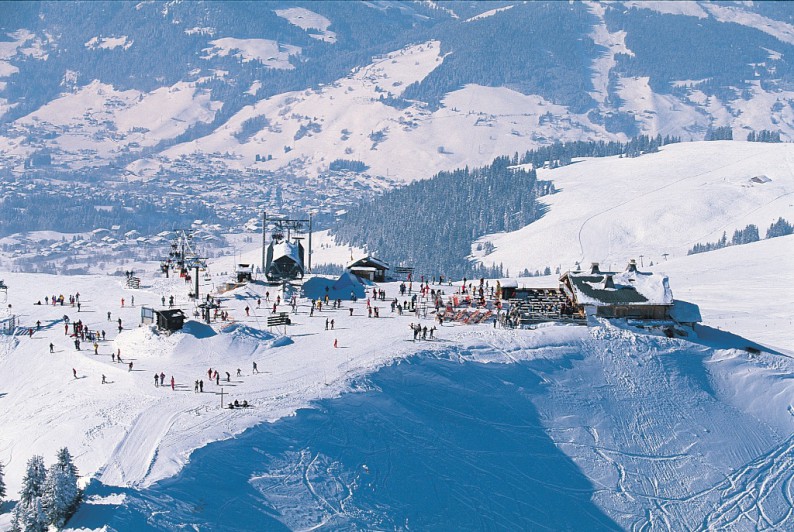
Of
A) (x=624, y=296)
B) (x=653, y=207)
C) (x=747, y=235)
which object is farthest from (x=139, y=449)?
(x=653, y=207)

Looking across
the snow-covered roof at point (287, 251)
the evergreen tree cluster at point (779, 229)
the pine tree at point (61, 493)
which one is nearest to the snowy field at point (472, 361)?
the pine tree at point (61, 493)

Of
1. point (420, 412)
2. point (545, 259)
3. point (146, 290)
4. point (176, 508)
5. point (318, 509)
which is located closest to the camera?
point (176, 508)

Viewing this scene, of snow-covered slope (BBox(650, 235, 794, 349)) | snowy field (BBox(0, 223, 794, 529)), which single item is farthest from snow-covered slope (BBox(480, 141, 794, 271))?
snowy field (BBox(0, 223, 794, 529))

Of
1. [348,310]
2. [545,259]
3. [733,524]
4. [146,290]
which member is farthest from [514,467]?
[545,259]

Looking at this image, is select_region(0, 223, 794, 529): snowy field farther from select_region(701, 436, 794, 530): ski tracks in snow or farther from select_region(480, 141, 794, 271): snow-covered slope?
select_region(480, 141, 794, 271): snow-covered slope

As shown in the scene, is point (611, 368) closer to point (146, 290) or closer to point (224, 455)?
point (224, 455)

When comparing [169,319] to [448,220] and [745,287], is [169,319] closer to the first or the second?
[745,287]

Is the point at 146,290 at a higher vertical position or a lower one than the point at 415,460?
higher
